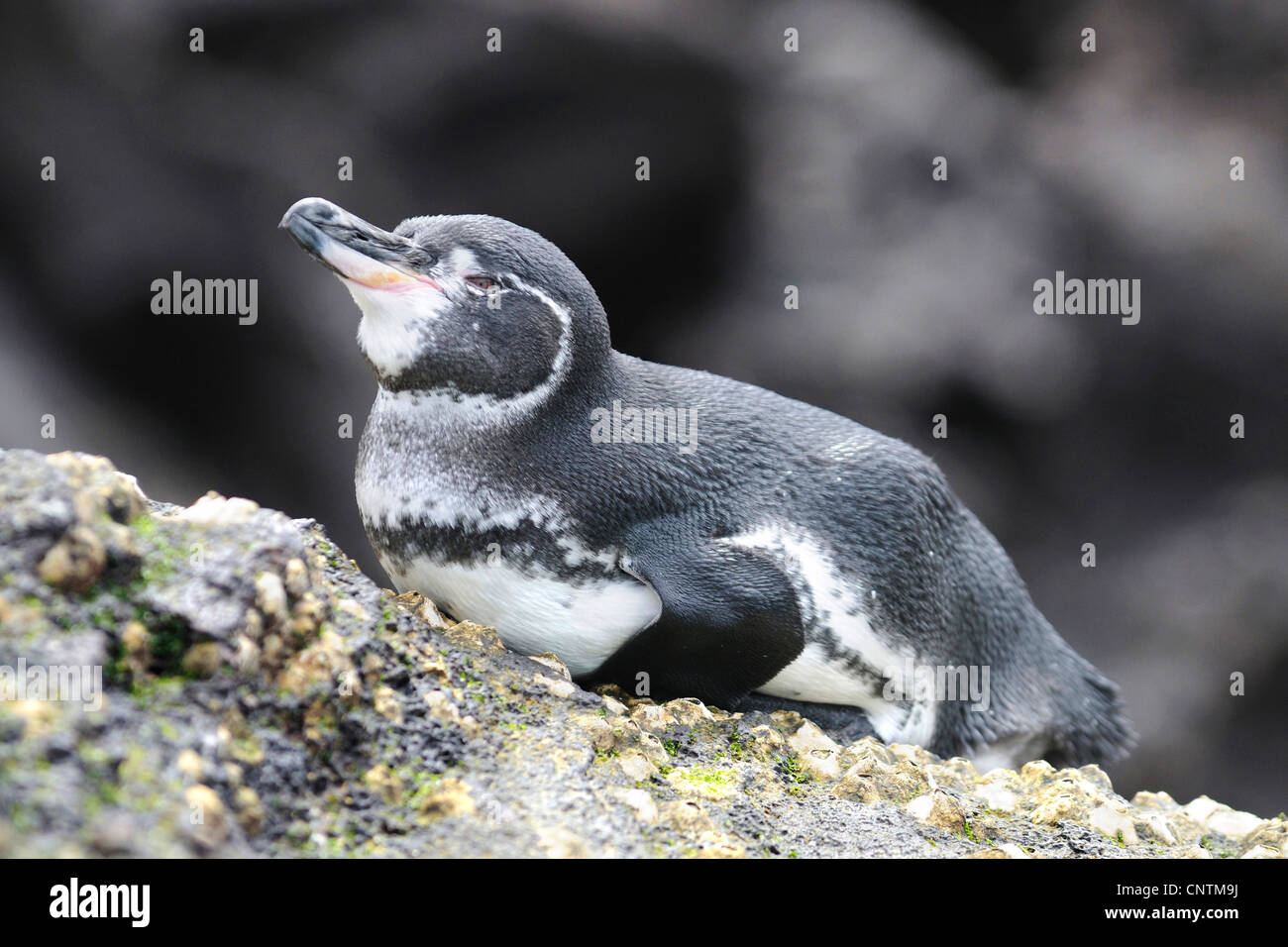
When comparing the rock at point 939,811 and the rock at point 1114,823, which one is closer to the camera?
the rock at point 939,811

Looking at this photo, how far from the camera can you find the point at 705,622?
296cm

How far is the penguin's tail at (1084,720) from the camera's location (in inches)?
153

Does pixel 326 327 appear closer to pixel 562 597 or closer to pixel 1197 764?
pixel 562 597

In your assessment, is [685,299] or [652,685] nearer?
[652,685]

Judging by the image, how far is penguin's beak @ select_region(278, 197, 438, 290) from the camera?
2.73 metres

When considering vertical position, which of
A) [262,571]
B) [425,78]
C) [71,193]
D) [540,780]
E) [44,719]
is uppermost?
[425,78]

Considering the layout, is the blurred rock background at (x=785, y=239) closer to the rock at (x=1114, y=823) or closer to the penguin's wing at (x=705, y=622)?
the penguin's wing at (x=705, y=622)

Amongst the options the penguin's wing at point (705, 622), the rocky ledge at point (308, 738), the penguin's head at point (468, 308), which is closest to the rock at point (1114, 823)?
the rocky ledge at point (308, 738)

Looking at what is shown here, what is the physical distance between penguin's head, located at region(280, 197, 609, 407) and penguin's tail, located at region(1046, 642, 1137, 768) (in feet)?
6.36

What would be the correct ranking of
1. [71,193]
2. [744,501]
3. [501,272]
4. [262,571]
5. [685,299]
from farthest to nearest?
1. [685,299]
2. [71,193]
3. [744,501]
4. [501,272]
5. [262,571]

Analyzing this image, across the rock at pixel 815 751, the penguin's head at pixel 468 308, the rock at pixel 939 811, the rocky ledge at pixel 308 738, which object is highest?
the penguin's head at pixel 468 308

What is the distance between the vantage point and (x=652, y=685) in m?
3.11

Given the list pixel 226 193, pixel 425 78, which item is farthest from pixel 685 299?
pixel 226 193

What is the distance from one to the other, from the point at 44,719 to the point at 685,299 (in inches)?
203
